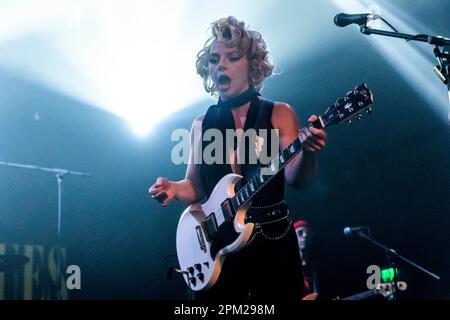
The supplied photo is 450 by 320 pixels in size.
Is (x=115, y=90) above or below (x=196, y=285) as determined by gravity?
above

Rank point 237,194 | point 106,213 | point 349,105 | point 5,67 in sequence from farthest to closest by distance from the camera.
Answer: point 106,213, point 5,67, point 237,194, point 349,105

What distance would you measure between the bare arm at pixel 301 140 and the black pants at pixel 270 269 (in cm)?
20

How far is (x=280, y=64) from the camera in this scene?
4.91m

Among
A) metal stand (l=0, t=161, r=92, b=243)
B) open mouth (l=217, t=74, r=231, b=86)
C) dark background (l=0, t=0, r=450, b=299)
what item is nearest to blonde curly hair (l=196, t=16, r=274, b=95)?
open mouth (l=217, t=74, r=231, b=86)

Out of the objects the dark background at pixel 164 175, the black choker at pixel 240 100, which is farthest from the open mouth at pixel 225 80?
the dark background at pixel 164 175

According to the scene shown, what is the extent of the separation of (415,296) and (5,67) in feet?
14.5

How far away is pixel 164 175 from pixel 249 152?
9.20 ft

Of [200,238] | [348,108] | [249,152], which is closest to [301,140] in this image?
[348,108]

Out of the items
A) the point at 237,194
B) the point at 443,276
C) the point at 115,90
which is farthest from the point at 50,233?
the point at 443,276

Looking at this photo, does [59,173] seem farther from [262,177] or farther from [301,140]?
[301,140]

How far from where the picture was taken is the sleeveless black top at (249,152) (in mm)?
2303

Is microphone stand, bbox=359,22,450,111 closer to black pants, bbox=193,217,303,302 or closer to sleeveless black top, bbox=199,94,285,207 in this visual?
sleeveless black top, bbox=199,94,285,207

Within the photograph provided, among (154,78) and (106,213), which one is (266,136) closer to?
(154,78)

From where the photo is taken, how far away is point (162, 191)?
2.59 meters
